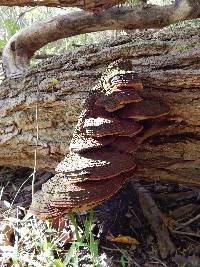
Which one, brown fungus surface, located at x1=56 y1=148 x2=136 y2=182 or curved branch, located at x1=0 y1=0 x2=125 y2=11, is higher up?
curved branch, located at x1=0 y1=0 x2=125 y2=11

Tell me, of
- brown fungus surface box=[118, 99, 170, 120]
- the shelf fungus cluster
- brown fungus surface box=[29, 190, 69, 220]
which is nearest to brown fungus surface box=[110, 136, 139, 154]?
the shelf fungus cluster

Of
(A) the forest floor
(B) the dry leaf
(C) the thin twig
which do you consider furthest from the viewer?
(C) the thin twig

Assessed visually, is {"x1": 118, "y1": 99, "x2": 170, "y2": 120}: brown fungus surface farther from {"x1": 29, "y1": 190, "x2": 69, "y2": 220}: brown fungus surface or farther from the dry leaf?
the dry leaf

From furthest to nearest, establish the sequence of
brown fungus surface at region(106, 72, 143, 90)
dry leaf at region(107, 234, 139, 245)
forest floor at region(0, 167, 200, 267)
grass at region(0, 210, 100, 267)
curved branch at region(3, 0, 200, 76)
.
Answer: curved branch at region(3, 0, 200, 76) < dry leaf at region(107, 234, 139, 245) < forest floor at region(0, 167, 200, 267) < grass at region(0, 210, 100, 267) < brown fungus surface at region(106, 72, 143, 90)

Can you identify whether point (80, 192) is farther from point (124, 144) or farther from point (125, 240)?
point (125, 240)

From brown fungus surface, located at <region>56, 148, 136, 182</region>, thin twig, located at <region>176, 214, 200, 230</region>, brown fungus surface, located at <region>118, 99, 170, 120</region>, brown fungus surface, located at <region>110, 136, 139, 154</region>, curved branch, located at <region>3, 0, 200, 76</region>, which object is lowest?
thin twig, located at <region>176, 214, 200, 230</region>
